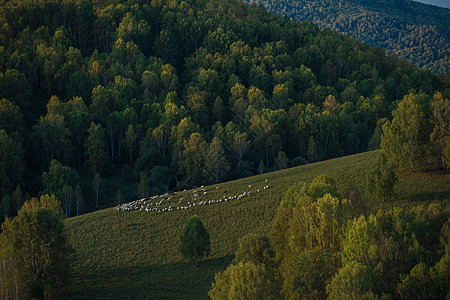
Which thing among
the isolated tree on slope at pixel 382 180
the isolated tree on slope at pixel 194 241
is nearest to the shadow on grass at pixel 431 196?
the isolated tree on slope at pixel 382 180

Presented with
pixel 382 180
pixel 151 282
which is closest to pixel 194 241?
pixel 151 282

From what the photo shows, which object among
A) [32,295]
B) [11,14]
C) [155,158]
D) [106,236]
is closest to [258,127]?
[155,158]

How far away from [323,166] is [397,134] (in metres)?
16.0

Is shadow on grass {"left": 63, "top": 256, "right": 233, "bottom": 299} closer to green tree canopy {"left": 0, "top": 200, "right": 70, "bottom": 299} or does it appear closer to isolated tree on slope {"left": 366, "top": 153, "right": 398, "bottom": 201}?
green tree canopy {"left": 0, "top": 200, "right": 70, "bottom": 299}

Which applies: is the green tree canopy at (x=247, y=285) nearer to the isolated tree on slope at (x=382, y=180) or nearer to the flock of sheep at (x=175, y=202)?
the isolated tree on slope at (x=382, y=180)

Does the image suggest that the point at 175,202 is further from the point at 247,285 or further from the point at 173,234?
the point at 247,285

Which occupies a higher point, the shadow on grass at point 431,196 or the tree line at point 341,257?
the shadow on grass at point 431,196

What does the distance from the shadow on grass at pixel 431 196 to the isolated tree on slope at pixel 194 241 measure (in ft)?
91.5

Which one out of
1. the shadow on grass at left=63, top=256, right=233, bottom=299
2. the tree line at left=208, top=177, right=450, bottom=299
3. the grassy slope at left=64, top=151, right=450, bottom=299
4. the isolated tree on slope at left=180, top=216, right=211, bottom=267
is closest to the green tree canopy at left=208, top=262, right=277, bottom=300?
the tree line at left=208, top=177, right=450, bottom=299

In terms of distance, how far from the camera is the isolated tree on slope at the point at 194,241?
2094 inches

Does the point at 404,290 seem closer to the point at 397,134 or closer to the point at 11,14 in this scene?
the point at 397,134

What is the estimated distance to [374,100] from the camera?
139m

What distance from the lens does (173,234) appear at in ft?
201

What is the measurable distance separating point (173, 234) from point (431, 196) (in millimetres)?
34690
